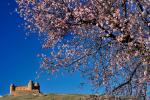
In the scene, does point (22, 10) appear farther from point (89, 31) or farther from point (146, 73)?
point (146, 73)

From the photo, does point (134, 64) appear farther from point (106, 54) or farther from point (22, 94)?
point (22, 94)

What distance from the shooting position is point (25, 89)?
171375mm

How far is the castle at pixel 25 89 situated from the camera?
16188 centimetres

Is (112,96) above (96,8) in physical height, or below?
below

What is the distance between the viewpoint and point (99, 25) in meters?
28.5

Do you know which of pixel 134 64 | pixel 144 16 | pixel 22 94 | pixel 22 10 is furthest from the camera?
pixel 22 94

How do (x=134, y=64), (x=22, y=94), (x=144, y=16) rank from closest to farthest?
(x=144, y=16)
(x=134, y=64)
(x=22, y=94)

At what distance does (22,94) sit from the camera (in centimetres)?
15850

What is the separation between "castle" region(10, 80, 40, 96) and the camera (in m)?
162

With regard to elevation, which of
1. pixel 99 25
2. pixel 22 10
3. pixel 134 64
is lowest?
pixel 134 64

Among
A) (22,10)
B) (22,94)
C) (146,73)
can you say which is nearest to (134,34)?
(146,73)

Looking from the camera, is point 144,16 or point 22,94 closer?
point 144,16

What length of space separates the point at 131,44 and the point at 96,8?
3.24m

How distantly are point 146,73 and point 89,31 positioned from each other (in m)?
5.05
